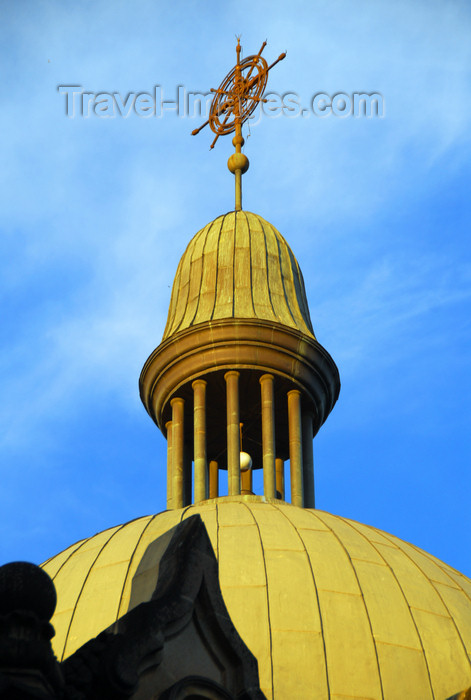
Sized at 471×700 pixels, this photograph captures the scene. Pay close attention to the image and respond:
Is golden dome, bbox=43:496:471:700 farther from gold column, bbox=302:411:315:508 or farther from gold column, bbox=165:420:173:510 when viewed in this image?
gold column, bbox=302:411:315:508

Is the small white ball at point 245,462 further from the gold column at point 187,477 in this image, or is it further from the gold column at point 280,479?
the gold column at point 187,477

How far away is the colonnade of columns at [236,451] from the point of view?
32906 millimetres

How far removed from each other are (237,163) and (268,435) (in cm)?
1092

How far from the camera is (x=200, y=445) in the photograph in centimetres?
3338

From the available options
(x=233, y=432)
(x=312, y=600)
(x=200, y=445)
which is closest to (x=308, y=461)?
(x=233, y=432)

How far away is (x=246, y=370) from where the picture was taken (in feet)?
115

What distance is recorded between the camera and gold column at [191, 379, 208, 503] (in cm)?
3303

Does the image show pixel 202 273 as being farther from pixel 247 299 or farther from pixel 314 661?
pixel 314 661

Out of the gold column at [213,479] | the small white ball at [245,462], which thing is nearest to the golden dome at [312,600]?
the small white ball at [245,462]

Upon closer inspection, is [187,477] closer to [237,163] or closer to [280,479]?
[280,479]

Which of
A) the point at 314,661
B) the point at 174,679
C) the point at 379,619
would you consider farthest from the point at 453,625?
the point at 174,679

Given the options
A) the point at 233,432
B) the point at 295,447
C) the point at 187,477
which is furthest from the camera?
the point at 187,477

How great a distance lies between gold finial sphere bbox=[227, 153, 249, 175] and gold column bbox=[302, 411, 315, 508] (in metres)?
8.86

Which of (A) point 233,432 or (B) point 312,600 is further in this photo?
(A) point 233,432
